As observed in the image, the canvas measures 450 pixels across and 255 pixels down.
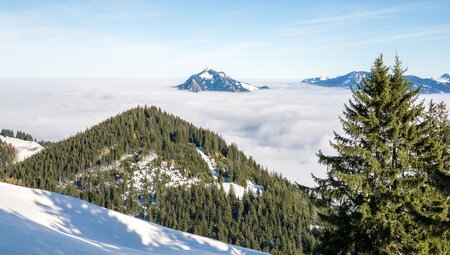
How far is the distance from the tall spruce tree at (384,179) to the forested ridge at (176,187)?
104m

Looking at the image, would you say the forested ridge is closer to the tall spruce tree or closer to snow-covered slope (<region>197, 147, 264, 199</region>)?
snow-covered slope (<region>197, 147, 264, 199</region>)

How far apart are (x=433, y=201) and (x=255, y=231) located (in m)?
129

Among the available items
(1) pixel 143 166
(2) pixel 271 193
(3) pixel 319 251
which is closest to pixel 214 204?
(2) pixel 271 193

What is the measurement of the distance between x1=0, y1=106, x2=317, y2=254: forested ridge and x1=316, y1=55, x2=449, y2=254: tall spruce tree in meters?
104

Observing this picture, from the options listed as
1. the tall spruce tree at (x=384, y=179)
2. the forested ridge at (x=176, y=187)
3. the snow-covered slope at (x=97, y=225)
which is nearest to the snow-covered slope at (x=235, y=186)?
the forested ridge at (x=176, y=187)

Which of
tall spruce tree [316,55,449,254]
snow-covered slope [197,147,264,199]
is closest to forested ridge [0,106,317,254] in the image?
snow-covered slope [197,147,264,199]

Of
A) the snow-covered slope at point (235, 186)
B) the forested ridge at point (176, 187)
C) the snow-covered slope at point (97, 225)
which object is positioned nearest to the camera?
the snow-covered slope at point (97, 225)

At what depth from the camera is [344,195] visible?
17.9 m

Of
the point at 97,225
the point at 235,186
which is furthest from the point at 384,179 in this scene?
the point at 235,186

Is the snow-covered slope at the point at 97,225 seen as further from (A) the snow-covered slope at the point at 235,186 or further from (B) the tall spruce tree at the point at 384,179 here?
(A) the snow-covered slope at the point at 235,186

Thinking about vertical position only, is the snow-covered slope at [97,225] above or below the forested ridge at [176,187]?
above

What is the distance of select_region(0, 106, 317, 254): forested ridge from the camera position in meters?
138

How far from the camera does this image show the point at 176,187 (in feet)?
525

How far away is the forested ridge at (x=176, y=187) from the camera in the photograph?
138500 millimetres
